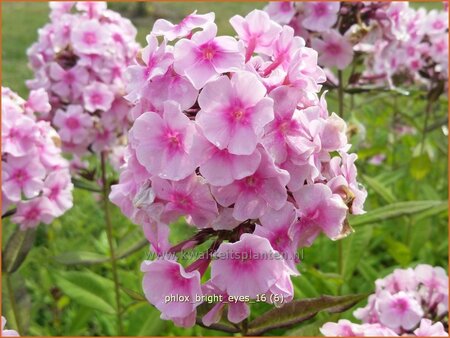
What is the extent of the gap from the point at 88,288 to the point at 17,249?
0.47 m

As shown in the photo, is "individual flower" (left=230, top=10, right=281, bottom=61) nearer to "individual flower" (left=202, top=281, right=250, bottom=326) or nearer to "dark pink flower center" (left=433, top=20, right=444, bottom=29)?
"individual flower" (left=202, top=281, right=250, bottom=326)

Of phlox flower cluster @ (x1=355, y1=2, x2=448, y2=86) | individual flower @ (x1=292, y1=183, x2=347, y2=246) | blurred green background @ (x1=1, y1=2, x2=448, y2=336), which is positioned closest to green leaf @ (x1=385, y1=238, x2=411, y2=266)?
blurred green background @ (x1=1, y1=2, x2=448, y2=336)

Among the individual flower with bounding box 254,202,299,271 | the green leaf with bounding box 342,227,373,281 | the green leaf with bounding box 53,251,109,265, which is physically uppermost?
the individual flower with bounding box 254,202,299,271

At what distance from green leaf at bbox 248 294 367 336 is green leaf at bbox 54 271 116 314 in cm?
115

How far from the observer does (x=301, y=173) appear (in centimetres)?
133

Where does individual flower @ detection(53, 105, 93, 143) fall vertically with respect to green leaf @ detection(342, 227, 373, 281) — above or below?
above

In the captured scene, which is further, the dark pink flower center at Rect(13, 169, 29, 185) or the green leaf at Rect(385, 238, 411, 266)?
the green leaf at Rect(385, 238, 411, 266)

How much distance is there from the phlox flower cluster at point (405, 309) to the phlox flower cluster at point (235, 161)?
0.37m

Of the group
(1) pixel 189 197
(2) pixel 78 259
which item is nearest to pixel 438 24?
(2) pixel 78 259

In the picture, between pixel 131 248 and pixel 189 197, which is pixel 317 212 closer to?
pixel 189 197

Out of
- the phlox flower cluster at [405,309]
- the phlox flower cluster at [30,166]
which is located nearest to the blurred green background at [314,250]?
the phlox flower cluster at [405,309]

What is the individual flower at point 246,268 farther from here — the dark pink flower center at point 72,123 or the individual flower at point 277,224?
the dark pink flower center at point 72,123

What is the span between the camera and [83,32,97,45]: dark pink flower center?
103 inches

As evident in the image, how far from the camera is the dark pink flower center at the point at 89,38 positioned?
2.62 metres
